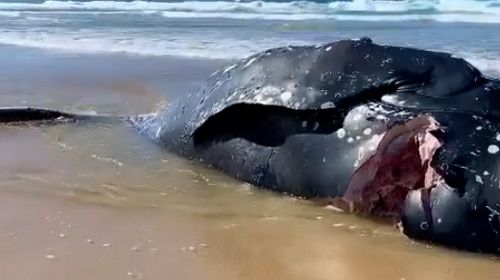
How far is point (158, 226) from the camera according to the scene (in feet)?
10.3

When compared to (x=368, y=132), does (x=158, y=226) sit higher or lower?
lower

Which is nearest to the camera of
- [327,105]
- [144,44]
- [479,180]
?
[479,180]

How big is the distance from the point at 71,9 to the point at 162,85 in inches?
587

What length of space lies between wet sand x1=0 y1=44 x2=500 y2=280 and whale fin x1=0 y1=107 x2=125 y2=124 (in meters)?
0.16

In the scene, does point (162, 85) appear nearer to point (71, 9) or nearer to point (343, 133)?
point (343, 133)

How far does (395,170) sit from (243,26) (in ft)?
37.5

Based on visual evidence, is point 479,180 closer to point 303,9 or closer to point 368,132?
point 368,132

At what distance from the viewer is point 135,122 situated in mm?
4969

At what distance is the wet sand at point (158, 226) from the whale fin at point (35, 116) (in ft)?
0.52

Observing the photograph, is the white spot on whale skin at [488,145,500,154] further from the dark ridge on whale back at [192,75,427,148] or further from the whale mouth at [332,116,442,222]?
the dark ridge on whale back at [192,75,427,148]

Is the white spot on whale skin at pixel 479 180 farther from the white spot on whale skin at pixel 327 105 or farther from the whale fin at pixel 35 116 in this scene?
the whale fin at pixel 35 116

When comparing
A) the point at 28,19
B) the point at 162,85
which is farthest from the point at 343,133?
the point at 28,19

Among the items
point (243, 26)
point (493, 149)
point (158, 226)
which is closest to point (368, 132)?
point (493, 149)

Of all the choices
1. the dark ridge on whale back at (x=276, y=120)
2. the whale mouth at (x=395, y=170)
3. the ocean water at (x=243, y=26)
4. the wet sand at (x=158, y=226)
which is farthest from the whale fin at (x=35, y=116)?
the ocean water at (x=243, y=26)
